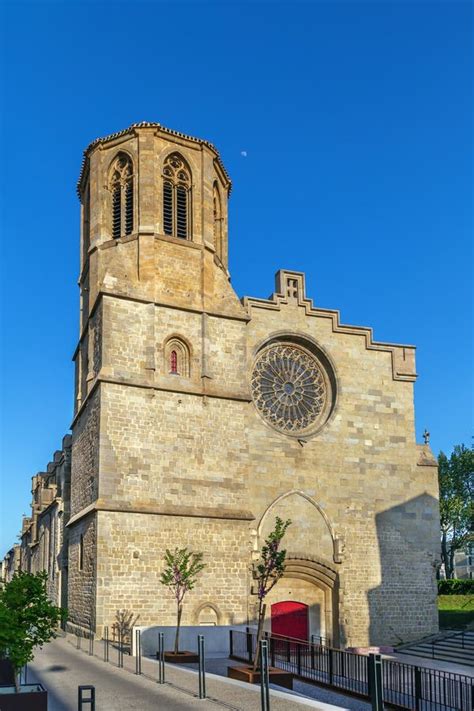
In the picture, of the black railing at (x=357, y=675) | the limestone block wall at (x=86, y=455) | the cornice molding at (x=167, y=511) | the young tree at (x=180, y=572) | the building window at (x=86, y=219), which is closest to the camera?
the black railing at (x=357, y=675)

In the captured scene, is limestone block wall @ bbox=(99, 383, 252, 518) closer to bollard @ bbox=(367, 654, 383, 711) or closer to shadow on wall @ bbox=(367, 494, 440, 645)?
shadow on wall @ bbox=(367, 494, 440, 645)

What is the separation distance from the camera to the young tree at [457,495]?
55.9 m

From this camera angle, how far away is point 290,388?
101 feet

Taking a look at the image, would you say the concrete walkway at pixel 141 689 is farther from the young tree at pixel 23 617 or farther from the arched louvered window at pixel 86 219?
the arched louvered window at pixel 86 219

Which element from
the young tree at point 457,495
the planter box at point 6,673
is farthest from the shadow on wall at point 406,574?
the young tree at point 457,495

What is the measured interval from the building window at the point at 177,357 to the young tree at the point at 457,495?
34.1 meters

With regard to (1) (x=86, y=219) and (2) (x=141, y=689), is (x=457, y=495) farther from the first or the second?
(2) (x=141, y=689)

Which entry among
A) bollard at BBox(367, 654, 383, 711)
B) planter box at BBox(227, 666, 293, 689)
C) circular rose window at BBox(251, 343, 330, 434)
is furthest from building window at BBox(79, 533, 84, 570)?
bollard at BBox(367, 654, 383, 711)

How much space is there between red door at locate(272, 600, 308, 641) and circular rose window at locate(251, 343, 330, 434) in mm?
6251

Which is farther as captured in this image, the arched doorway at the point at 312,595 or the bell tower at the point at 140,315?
the arched doorway at the point at 312,595

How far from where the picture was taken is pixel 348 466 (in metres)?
30.1

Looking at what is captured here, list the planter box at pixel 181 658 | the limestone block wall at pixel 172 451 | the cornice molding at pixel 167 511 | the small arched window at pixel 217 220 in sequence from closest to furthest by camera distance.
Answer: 1. the planter box at pixel 181 658
2. the cornice molding at pixel 167 511
3. the limestone block wall at pixel 172 451
4. the small arched window at pixel 217 220

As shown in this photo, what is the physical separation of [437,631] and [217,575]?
32.6 ft

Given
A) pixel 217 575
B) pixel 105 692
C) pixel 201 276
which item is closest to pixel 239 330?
pixel 201 276
